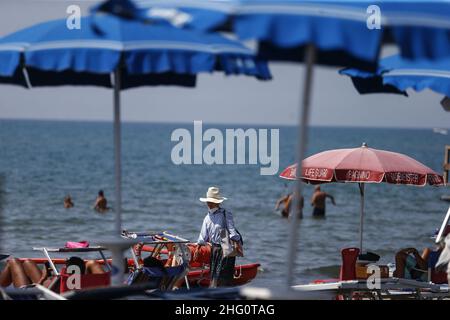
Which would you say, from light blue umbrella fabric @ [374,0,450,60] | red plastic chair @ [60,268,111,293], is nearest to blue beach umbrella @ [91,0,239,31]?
light blue umbrella fabric @ [374,0,450,60]

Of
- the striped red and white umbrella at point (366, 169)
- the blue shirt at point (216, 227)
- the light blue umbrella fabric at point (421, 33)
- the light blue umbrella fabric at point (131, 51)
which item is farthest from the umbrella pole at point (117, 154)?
the striped red and white umbrella at point (366, 169)

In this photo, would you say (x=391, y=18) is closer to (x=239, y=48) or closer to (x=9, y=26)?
(x=239, y=48)

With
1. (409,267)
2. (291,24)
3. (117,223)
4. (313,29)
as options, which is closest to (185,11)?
(291,24)

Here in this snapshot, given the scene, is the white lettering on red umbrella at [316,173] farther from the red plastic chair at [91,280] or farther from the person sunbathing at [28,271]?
the red plastic chair at [91,280]

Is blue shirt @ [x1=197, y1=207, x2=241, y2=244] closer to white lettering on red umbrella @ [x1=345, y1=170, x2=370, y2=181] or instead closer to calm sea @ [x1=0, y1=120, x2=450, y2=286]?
calm sea @ [x1=0, y1=120, x2=450, y2=286]

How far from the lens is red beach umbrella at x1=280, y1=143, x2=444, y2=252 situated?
1009 centimetres

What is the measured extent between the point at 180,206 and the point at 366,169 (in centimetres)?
2281

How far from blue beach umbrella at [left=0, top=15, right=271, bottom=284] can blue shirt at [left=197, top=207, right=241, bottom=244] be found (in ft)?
8.13

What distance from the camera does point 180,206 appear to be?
108 feet

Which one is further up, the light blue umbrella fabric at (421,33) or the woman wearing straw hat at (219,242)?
the light blue umbrella fabric at (421,33)

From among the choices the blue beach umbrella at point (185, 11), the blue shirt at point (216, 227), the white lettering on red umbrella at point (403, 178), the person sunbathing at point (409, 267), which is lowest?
the person sunbathing at point (409, 267)

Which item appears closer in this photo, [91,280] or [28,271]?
[91,280]

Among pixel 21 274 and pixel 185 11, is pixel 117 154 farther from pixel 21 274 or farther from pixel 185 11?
pixel 21 274

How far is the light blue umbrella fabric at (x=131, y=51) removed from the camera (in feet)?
22.1
